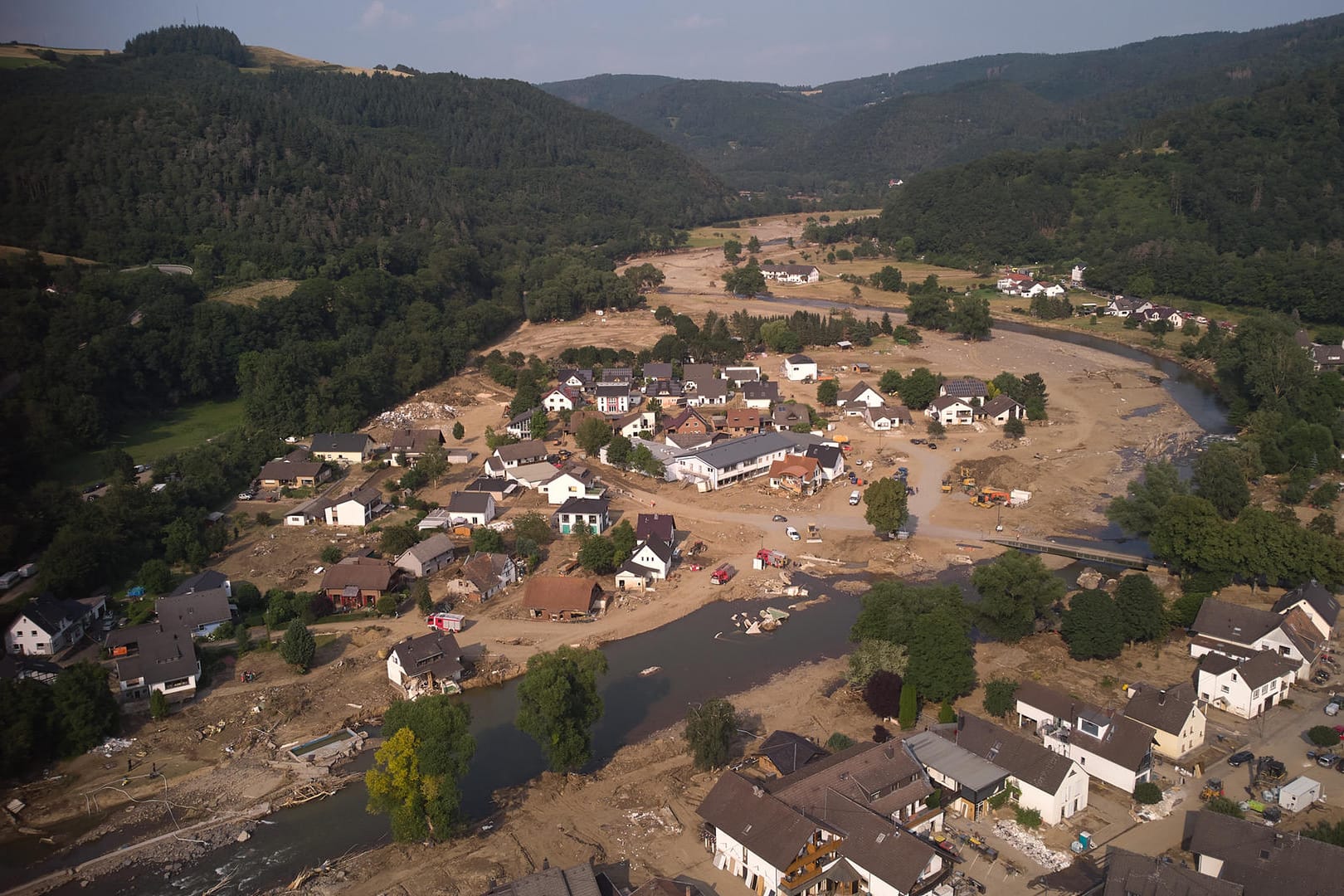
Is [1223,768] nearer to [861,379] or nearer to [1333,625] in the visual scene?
[1333,625]

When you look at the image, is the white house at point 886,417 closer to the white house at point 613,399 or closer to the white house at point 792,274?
the white house at point 613,399

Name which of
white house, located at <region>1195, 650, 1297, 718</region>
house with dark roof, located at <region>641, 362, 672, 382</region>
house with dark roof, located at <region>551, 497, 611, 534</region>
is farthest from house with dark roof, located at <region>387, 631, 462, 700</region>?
house with dark roof, located at <region>641, 362, 672, 382</region>

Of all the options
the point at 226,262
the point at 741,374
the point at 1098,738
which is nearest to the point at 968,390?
the point at 741,374

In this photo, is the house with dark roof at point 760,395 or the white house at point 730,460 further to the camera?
the house with dark roof at point 760,395

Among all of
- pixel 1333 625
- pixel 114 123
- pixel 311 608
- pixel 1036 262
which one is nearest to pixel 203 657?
pixel 311 608

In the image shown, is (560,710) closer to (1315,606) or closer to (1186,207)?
(1315,606)

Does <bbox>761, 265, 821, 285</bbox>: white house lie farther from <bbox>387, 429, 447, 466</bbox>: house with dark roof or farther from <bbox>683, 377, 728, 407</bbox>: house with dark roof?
<bbox>387, 429, 447, 466</bbox>: house with dark roof

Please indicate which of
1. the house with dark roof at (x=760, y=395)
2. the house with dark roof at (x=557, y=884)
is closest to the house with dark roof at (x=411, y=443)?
the house with dark roof at (x=760, y=395)
